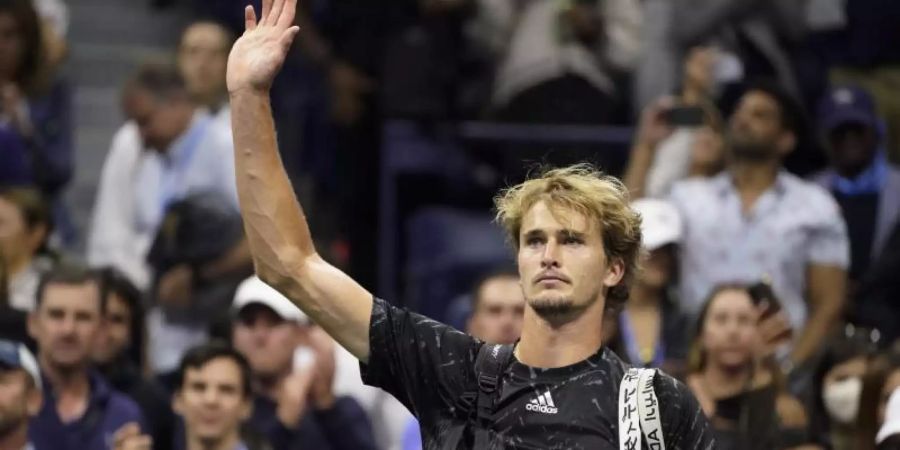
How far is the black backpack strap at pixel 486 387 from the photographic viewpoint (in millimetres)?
5574

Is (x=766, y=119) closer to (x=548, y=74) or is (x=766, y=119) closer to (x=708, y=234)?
(x=708, y=234)

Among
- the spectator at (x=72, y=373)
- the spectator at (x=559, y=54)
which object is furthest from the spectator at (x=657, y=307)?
the spectator at (x=559, y=54)

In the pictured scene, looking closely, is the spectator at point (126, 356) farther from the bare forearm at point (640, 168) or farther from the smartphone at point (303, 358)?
the bare forearm at point (640, 168)

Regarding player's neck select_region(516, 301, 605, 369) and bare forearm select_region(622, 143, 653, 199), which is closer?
player's neck select_region(516, 301, 605, 369)

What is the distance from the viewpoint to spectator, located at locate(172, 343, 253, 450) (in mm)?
8617

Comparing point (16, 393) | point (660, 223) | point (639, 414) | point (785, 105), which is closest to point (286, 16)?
point (639, 414)

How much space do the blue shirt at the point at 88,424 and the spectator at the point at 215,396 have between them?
0.98ft

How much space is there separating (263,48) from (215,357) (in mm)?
3191

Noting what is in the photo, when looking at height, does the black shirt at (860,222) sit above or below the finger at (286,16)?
below

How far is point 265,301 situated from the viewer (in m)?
9.52

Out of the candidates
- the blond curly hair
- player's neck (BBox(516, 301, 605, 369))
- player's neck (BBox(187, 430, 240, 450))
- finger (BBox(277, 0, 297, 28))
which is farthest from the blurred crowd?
finger (BBox(277, 0, 297, 28))

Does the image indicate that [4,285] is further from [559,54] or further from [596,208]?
[596,208]

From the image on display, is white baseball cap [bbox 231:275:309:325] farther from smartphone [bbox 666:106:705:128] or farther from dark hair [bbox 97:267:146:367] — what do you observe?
smartphone [bbox 666:106:705:128]

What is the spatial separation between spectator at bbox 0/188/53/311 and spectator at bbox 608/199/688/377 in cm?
275
